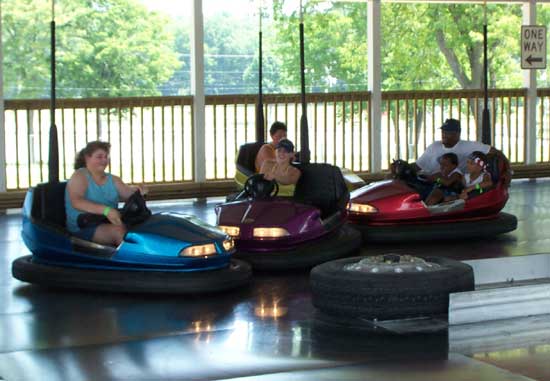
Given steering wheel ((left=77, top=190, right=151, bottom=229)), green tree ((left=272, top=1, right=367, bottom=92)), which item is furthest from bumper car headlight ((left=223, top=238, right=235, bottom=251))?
green tree ((left=272, top=1, right=367, bottom=92))

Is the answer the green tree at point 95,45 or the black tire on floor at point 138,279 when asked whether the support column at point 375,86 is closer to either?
the green tree at point 95,45

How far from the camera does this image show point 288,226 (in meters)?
5.98

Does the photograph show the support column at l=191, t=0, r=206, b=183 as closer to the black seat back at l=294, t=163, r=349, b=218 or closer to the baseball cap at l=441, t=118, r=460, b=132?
the baseball cap at l=441, t=118, r=460, b=132

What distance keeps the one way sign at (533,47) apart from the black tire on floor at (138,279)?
19.9 ft

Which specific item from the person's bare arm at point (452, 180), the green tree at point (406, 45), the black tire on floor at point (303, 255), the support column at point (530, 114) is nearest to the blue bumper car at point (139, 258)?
the black tire on floor at point (303, 255)

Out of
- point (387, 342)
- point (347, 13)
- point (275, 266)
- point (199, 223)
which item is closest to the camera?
point (387, 342)

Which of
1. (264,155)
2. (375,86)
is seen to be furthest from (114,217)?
(375,86)

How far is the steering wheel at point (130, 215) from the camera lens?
547 cm

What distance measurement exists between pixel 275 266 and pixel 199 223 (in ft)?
2.00

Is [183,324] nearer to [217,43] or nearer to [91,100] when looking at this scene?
[91,100]

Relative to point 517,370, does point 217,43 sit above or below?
above

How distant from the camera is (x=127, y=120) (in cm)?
953

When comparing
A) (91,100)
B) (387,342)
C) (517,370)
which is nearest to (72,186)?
(387,342)

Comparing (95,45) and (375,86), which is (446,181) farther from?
(95,45)
